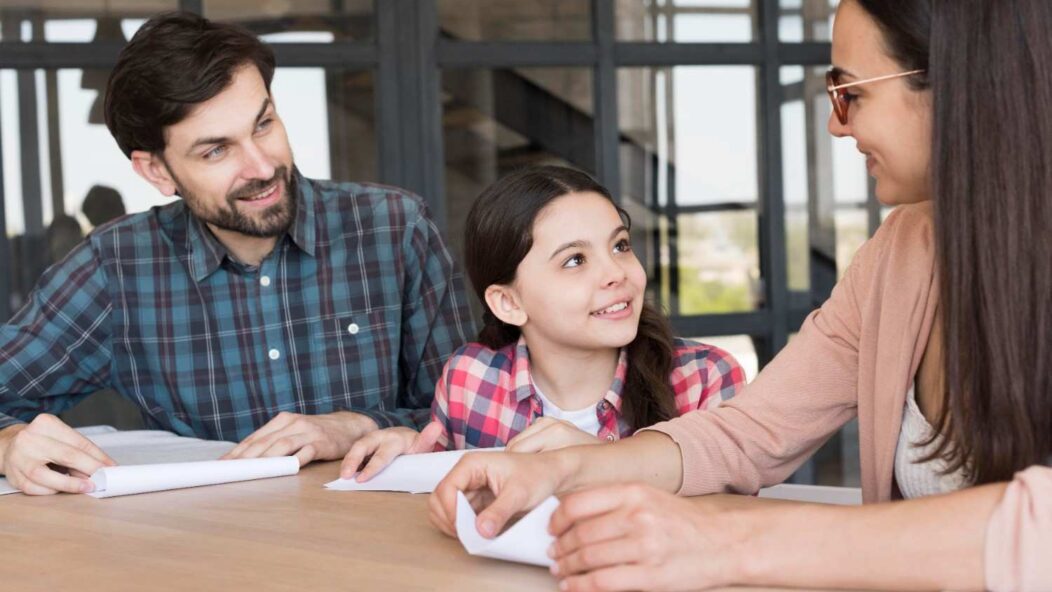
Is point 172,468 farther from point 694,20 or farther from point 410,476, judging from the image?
point 694,20

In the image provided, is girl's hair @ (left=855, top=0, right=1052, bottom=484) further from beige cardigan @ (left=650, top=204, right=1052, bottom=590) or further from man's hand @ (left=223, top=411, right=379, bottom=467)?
man's hand @ (left=223, top=411, right=379, bottom=467)

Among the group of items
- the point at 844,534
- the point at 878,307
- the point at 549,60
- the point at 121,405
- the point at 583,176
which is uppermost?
the point at 549,60

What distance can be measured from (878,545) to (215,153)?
1.57 m

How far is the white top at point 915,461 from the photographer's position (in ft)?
4.61

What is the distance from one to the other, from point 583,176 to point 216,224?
695 millimetres

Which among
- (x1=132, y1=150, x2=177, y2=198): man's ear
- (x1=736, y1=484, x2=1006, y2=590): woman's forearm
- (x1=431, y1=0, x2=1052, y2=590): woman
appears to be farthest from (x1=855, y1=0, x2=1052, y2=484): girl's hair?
(x1=132, y1=150, x2=177, y2=198): man's ear

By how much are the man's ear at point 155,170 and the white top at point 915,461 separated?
1474 millimetres

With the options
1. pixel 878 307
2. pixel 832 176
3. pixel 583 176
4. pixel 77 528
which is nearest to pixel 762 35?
pixel 832 176

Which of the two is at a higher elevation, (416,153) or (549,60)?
(549,60)

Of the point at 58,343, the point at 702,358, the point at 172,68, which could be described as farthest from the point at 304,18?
the point at 702,358

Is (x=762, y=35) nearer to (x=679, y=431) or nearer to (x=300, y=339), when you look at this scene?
(x=300, y=339)

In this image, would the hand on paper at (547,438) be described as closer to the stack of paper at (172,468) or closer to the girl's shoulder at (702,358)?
the stack of paper at (172,468)

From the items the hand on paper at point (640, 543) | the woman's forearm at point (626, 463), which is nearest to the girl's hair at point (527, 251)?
the woman's forearm at point (626, 463)

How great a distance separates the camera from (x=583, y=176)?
2.13m
